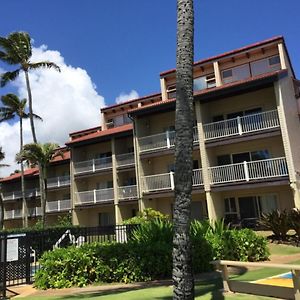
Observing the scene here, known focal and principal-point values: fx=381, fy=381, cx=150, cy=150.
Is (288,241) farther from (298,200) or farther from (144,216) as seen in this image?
(144,216)

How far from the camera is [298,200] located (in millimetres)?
22484

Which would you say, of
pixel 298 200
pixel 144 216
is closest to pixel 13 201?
pixel 144 216

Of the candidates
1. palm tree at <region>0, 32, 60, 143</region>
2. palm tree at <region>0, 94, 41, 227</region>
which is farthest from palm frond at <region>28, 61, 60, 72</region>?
palm tree at <region>0, 94, 41, 227</region>

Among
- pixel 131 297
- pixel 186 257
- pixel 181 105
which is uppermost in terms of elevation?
pixel 181 105

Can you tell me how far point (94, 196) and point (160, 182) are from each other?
7.89 m

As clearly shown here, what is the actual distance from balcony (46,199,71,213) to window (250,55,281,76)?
21371mm

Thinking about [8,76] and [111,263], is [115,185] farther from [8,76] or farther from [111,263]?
[111,263]

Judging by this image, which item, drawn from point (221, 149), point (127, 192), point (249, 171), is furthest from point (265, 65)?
point (127, 192)

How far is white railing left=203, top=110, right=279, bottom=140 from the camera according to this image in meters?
23.9

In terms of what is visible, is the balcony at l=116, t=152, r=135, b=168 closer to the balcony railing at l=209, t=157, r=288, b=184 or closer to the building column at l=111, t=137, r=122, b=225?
the building column at l=111, t=137, r=122, b=225

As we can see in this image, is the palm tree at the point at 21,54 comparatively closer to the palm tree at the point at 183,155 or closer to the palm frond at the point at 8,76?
the palm frond at the point at 8,76

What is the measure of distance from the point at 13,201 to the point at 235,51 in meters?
32.4

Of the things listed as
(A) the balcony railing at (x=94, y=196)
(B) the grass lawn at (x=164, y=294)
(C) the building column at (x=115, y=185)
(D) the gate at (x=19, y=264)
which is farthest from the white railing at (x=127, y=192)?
(B) the grass lawn at (x=164, y=294)

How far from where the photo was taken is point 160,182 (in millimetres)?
28250
